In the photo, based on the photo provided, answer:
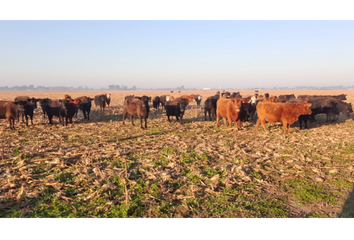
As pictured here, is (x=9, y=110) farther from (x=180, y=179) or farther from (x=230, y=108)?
(x=230, y=108)

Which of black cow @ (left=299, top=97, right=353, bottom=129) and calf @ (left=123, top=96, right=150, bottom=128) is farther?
black cow @ (left=299, top=97, right=353, bottom=129)

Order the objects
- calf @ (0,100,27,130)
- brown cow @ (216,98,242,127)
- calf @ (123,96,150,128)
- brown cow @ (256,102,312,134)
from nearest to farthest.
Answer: brown cow @ (256,102,312,134) → brown cow @ (216,98,242,127) → calf @ (0,100,27,130) → calf @ (123,96,150,128)

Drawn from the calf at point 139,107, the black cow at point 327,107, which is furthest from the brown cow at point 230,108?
the black cow at point 327,107

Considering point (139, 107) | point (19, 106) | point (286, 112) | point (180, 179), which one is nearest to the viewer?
point (180, 179)

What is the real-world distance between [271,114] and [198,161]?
6.83 m

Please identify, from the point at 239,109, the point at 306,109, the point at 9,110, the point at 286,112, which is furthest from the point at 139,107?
the point at 306,109

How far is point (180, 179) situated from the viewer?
19.2 ft

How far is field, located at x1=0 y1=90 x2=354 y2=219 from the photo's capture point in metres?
4.36

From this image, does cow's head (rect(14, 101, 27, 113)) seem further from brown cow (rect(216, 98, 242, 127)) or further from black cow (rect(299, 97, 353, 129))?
black cow (rect(299, 97, 353, 129))

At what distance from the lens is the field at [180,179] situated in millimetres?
4359

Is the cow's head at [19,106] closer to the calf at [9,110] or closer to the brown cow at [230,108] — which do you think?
the calf at [9,110]

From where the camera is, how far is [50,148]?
8945 mm

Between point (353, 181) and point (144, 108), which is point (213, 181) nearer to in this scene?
point (353, 181)

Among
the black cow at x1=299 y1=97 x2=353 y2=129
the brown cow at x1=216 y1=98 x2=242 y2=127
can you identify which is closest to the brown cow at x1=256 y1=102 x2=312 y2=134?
the brown cow at x1=216 y1=98 x2=242 y2=127
